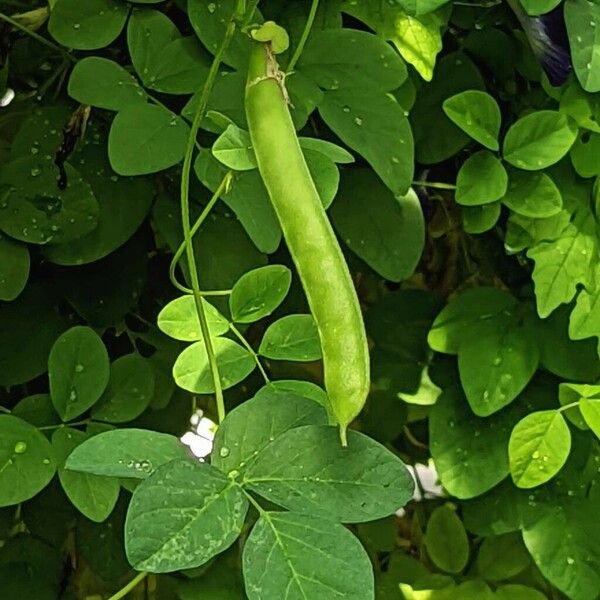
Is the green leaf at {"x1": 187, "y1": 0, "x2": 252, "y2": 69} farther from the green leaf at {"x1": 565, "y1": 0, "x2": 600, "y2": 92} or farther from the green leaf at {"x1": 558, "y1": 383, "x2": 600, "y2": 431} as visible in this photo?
the green leaf at {"x1": 558, "y1": 383, "x2": 600, "y2": 431}

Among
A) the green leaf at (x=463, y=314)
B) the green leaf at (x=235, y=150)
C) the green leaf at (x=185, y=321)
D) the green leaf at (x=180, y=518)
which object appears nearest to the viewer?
the green leaf at (x=180, y=518)

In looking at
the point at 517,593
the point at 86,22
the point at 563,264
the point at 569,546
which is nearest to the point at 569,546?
the point at 569,546

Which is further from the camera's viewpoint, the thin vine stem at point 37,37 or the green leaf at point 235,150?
the thin vine stem at point 37,37

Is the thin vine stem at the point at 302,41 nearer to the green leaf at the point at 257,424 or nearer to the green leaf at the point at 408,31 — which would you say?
the green leaf at the point at 408,31

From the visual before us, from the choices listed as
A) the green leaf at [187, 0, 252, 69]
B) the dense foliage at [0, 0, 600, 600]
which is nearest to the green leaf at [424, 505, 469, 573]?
the dense foliage at [0, 0, 600, 600]

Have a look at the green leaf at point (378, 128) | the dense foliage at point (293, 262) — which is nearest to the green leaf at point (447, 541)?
the dense foliage at point (293, 262)

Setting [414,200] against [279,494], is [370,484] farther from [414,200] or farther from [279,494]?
[414,200]
